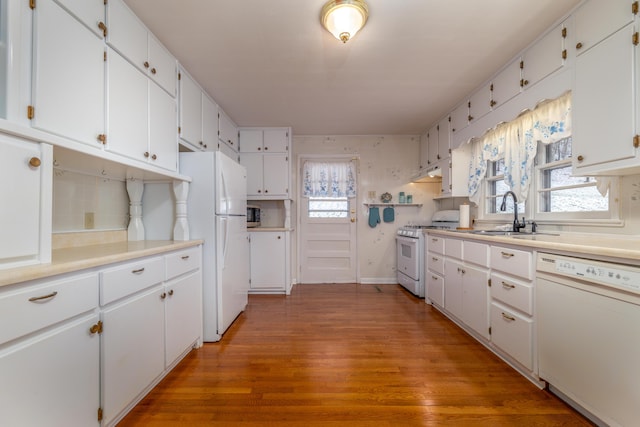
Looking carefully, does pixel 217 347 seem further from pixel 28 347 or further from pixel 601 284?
pixel 601 284

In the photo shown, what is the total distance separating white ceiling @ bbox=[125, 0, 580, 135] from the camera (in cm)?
170

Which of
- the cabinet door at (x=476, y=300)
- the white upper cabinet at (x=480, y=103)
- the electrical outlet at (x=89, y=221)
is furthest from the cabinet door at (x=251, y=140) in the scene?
the cabinet door at (x=476, y=300)

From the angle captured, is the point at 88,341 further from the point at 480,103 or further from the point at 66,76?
the point at 480,103

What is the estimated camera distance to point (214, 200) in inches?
90.6

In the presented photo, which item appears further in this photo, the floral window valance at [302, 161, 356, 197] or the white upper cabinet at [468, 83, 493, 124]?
the floral window valance at [302, 161, 356, 197]

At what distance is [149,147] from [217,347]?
1638mm

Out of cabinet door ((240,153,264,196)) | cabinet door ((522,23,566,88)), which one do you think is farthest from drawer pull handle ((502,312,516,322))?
cabinet door ((240,153,264,196))

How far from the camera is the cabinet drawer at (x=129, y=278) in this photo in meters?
1.27

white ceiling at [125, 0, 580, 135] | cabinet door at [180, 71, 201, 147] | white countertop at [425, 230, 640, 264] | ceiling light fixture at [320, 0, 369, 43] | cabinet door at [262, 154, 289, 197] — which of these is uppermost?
white ceiling at [125, 0, 580, 135]

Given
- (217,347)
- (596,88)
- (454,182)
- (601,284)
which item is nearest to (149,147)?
(217,347)

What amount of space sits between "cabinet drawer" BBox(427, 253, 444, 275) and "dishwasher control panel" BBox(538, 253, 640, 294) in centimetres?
129

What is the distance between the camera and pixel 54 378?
1018 mm

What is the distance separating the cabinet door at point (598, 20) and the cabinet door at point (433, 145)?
203 cm

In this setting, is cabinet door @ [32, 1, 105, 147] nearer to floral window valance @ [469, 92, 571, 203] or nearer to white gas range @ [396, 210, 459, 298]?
floral window valance @ [469, 92, 571, 203]
